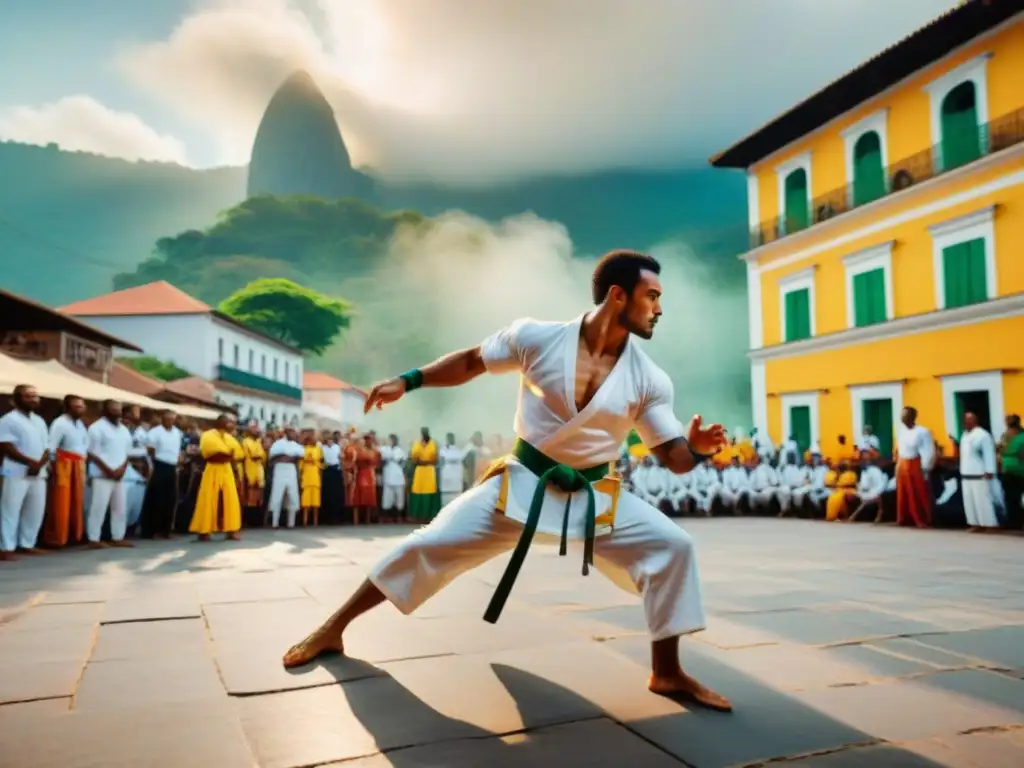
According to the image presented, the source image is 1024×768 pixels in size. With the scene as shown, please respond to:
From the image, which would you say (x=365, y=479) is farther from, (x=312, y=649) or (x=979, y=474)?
(x=312, y=649)

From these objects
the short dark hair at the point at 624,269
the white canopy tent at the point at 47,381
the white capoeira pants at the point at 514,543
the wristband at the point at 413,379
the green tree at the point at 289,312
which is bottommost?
the white capoeira pants at the point at 514,543

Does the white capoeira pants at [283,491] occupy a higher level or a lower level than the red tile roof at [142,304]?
lower

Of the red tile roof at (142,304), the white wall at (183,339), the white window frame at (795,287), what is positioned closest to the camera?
the white window frame at (795,287)

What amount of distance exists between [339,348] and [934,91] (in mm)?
58996

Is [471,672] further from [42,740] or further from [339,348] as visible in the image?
[339,348]

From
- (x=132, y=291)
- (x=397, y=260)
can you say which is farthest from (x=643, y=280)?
(x=397, y=260)

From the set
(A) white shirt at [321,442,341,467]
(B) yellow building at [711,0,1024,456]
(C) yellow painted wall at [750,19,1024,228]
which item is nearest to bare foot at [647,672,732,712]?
(A) white shirt at [321,442,341,467]

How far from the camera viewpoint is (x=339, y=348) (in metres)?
71.6

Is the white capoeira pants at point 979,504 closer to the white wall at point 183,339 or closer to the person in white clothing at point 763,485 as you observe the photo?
Answer: the person in white clothing at point 763,485

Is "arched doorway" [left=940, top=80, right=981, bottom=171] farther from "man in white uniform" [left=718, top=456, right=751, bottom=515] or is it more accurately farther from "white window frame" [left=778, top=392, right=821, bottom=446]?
"man in white uniform" [left=718, top=456, right=751, bottom=515]

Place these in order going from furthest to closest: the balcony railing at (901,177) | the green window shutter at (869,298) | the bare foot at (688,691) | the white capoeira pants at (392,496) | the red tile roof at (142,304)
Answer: the red tile roof at (142,304) → the green window shutter at (869,298) → the balcony railing at (901,177) → the white capoeira pants at (392,496) → the bare foot at (688,691)

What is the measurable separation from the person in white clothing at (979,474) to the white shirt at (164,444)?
35.6ft

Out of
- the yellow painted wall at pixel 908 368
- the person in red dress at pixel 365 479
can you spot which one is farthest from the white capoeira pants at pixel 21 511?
the yellow painted wall at pixel 908 368

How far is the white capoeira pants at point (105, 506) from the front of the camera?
9.30m
